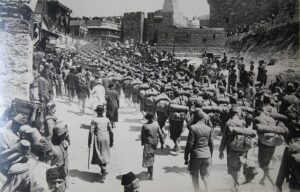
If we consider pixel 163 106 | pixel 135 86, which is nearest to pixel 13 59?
pixel 163 106

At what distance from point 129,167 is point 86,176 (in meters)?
0.66

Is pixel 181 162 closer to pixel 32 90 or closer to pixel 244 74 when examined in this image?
pixel 32 90

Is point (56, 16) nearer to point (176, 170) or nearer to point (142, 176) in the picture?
point (142, 176)

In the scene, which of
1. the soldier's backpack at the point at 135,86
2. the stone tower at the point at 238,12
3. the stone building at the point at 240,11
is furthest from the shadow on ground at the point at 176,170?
the stone tower at the point at 238,12

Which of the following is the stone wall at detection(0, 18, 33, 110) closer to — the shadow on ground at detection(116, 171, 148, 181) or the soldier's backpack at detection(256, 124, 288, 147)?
the shadow on ground at detection(116, 171, 148, 181)

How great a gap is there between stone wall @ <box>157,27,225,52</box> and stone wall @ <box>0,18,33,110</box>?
10277 millimetres

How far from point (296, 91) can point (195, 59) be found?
796 centimetres

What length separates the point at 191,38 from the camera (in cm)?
1580

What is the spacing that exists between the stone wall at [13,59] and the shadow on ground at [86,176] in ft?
4.00

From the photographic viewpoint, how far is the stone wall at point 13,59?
224 inches

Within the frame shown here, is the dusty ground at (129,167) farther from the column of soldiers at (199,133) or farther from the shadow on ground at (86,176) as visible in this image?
the column of soldiers at (199,133)

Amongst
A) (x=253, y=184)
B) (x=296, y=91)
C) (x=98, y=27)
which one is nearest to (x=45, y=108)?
(x=253, y=184)

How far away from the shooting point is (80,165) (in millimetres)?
6035

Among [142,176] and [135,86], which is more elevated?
[135,86]
